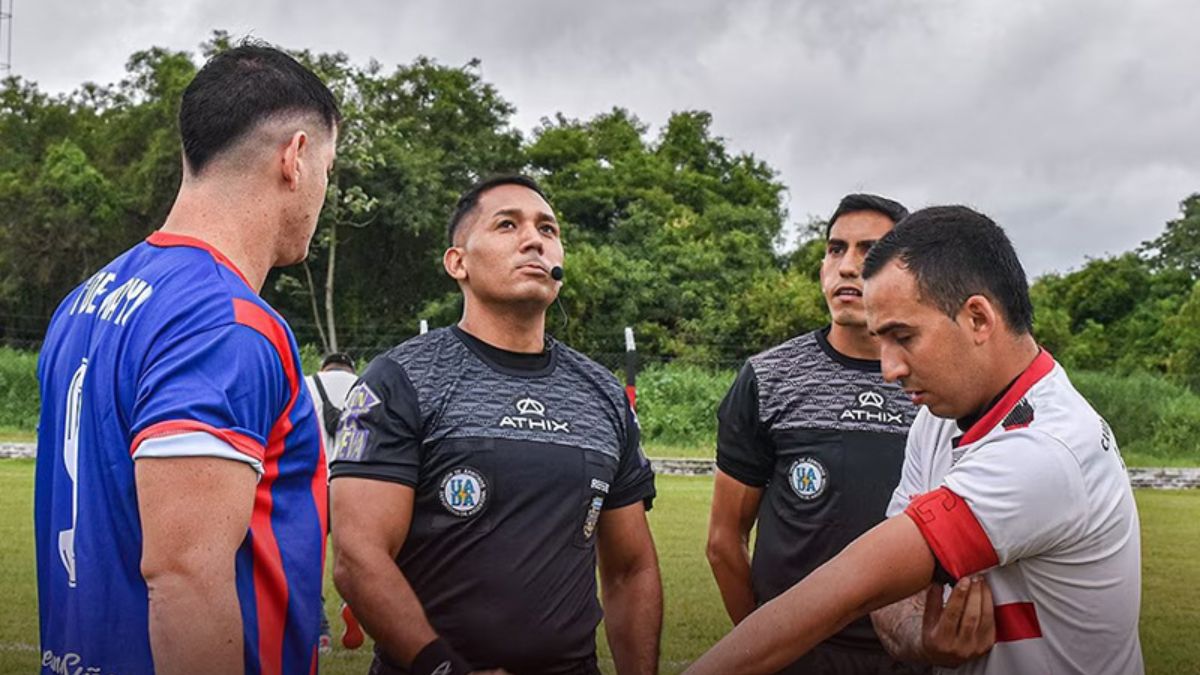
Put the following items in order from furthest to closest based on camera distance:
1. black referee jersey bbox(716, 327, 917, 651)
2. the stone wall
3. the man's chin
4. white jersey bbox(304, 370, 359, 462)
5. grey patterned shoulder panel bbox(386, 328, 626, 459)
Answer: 1. the stone wall
2. white jersey bbox(304, 370, 359, 462)
3. the man's chin
4. black referee jersey bbox(716, 327, 917, 651)
5. grey patterned shoulder panel bbox(386, 328, 626, 459)

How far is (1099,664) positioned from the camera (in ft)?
7.97

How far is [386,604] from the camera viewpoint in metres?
3.29

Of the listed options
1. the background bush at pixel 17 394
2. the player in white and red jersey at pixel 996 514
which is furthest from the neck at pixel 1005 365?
the background bush at pixel 17 394

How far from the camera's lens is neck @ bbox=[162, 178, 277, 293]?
8.25 feet

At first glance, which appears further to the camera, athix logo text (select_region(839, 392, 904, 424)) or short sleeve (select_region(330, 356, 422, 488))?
athix logo text (select_region(839, 392, 904, 424))

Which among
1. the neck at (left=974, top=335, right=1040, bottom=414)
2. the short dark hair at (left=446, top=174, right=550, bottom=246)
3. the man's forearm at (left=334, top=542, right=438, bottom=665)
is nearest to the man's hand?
the neck at (left=974, top=335, right=1040, bottom=414)

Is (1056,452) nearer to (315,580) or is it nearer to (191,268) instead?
(315,580)

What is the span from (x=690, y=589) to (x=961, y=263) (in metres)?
8.48

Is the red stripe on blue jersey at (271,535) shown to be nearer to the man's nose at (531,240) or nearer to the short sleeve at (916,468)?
the short sleeve at (916,468)

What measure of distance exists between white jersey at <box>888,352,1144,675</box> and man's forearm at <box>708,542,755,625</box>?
6.39 ft

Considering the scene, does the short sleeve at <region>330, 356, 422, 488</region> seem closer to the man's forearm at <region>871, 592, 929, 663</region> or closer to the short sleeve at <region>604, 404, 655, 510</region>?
the short sleeve at <region>604, 404, 655, 510</region>

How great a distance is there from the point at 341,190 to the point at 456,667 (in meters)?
35.7

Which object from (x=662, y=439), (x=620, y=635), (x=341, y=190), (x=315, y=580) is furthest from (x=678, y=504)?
(x=341, y=190)

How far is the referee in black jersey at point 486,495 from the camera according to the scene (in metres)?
3.41
